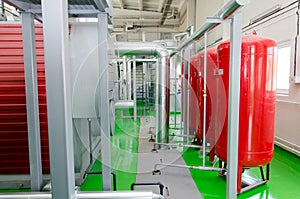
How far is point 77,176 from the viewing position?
7.80ft

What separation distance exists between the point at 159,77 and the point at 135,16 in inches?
247

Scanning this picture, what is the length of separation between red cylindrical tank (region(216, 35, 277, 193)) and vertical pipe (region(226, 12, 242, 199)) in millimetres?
496

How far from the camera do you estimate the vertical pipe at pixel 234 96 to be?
1.67m

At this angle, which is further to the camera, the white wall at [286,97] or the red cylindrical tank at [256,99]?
the white wall at [286,97]

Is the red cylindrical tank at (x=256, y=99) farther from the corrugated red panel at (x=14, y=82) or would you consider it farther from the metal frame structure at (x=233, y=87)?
the corrugated red panel at (x=14, y=82)

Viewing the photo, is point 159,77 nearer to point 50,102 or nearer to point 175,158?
Answer: point 175,158

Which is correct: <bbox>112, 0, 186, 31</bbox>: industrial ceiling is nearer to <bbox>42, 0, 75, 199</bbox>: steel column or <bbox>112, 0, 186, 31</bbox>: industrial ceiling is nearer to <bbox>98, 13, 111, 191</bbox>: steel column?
<bbox>98, 13, 111, 191</bbox>: steel column

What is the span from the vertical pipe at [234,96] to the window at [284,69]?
8.09ft

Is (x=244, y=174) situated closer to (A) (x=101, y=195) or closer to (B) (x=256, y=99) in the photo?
(B) (x=256, y=99)

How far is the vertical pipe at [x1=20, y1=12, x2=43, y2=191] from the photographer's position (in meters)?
1.74

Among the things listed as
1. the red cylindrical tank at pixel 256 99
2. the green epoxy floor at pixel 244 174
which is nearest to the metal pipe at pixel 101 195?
the green epoxy floor at pixel 244 174

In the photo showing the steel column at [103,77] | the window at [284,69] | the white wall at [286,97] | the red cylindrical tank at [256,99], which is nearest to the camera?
the steel column at [103,77]

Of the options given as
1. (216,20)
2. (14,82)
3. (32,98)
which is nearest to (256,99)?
(216,20)

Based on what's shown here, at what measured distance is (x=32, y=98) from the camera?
1.81 metres
